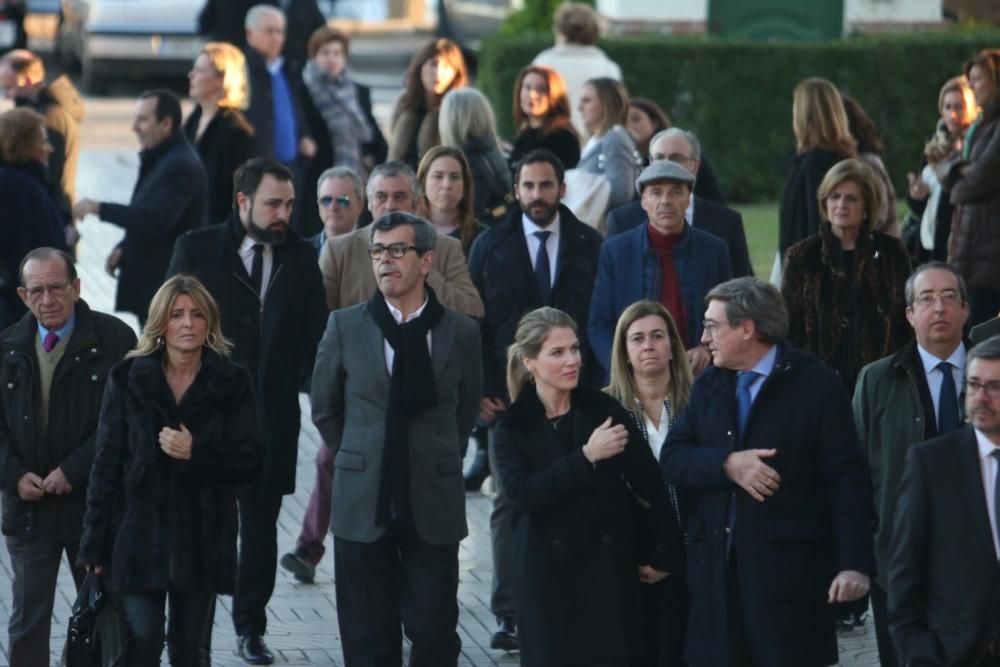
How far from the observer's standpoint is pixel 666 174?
960 centimetres

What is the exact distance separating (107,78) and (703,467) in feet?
77.7

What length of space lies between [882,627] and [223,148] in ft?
21.9

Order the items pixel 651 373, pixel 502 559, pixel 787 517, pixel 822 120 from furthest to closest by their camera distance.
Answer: pixel 822 120 < pixel 502 559 < pixel 651 373 < pixel 787 517

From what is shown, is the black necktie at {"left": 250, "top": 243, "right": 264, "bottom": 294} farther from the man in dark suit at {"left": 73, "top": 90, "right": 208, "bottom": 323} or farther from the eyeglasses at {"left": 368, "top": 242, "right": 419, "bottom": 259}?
the man in dark suit at {"left": 73, "top": 90, "right": 208, "bottom": 323}

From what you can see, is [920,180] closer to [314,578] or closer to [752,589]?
[314,578]

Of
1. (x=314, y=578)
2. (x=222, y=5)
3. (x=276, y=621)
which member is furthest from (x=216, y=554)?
(x=222, y=5)

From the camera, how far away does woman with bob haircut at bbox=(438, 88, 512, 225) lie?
12.0 meters

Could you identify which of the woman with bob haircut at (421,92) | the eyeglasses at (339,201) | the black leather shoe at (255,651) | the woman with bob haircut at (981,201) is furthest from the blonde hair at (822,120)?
the black leather shoe at (255,651)

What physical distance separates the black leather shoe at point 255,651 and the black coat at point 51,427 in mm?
966

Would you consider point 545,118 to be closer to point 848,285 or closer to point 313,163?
point 313,163

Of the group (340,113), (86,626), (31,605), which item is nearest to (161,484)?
(86,626)

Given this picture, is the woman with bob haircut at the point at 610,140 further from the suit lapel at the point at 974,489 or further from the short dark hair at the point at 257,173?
the suit lapel at the point at 974,489

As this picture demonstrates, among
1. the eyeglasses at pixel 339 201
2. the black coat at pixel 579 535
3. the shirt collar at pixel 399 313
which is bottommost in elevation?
the black coat at pixel 579 535

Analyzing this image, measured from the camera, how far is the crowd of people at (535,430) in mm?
7426
